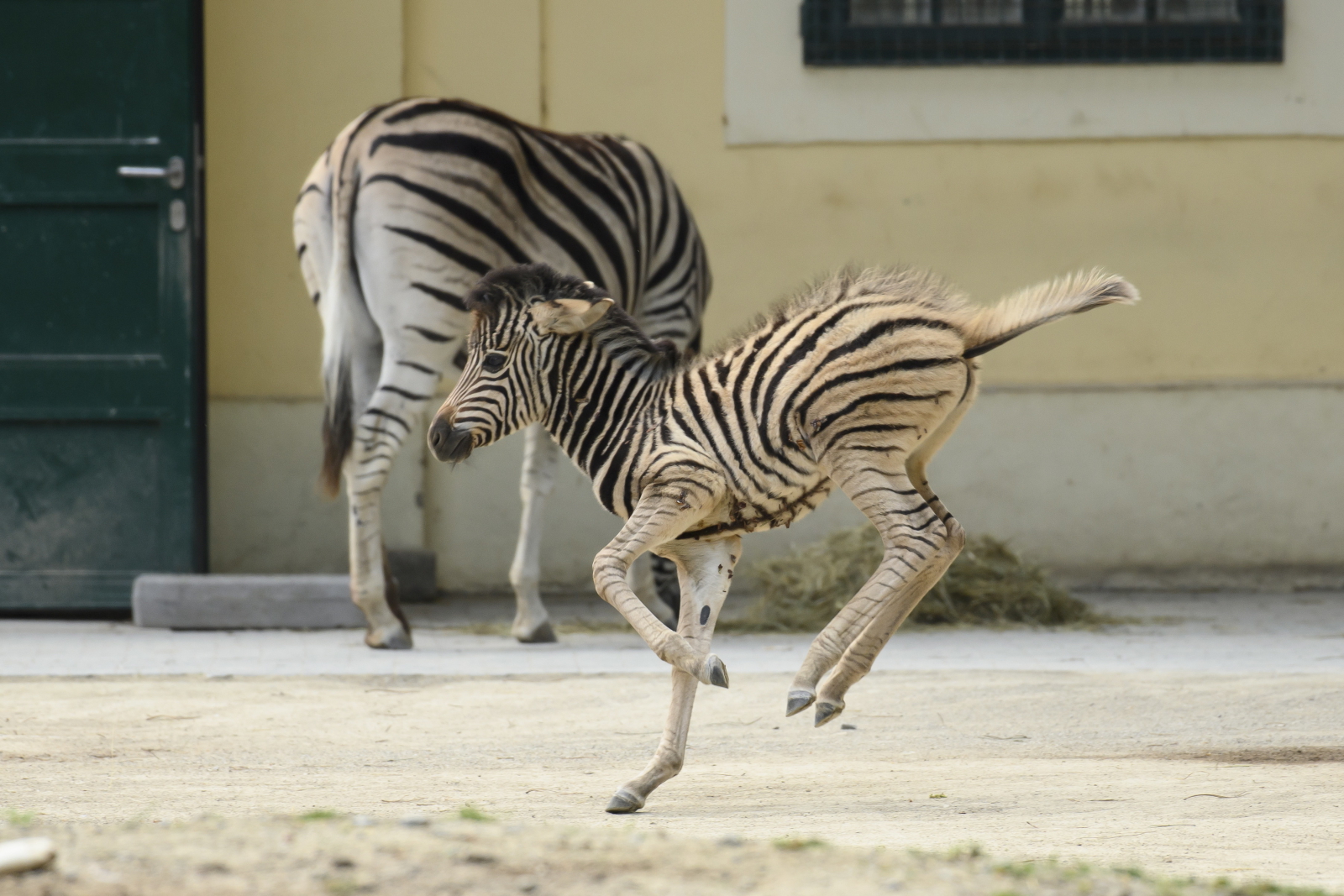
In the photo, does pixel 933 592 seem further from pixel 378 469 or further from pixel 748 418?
pixel 748 418

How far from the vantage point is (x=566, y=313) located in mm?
4352

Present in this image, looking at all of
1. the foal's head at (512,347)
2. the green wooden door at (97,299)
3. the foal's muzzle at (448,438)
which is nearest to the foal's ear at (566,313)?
the foal's head at (512,347)

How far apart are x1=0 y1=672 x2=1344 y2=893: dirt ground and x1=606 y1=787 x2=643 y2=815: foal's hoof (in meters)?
0.07

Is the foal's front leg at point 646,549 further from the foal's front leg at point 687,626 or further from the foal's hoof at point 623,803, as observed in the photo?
the foal's hoof at point 623,803

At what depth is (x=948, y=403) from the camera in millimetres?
4180

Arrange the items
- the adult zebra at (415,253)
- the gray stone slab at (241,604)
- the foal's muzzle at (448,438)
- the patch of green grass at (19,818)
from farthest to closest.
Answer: the gray stone slab at (241,604) → the adult zebra at (415,253) → the foal's muzzle at (448,438) → the patch of green grass at (19,818)

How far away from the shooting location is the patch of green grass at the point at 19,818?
10.7 ft

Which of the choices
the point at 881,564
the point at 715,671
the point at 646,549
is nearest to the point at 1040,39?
the point at 881,564

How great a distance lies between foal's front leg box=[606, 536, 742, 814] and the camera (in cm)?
402

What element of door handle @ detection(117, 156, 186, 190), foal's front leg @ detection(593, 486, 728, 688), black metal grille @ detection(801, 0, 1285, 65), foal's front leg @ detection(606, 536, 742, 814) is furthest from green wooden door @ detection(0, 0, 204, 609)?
foal's front leg @ detection(593, 486, 728, 688)

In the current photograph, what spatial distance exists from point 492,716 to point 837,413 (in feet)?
6.27

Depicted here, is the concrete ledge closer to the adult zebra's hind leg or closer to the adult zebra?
the adult zebra

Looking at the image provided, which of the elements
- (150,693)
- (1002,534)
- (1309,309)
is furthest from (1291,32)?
(150,693)

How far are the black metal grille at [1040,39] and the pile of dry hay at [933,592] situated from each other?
245 centimetres
